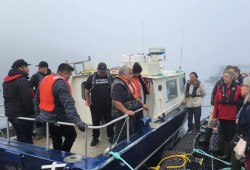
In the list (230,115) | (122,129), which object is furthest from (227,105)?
(122,129)

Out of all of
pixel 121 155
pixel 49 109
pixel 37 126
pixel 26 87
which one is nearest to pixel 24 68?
pixel 26 87

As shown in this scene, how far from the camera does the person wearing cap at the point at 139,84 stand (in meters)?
5.21

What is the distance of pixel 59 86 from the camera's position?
3.78 meters

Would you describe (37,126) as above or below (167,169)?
above

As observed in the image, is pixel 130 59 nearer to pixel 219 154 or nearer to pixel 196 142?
pixel 196 142

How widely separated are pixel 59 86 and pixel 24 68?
1.32m

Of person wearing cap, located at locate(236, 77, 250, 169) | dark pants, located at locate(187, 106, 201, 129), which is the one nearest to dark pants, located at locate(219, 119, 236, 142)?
person wearing cap, located at locate(236, 77, 250, 169)

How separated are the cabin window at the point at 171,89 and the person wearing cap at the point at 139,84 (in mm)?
1234

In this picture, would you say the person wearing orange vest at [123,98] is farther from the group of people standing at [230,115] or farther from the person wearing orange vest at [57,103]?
the group of people standing at [230,115]

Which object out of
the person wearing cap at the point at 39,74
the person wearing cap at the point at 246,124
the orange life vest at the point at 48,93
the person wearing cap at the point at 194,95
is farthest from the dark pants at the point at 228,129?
the person wearing cap at the point at 39,74

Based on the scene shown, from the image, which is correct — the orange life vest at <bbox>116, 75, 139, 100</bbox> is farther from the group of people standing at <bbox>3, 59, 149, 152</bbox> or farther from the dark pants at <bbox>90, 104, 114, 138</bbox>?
the dark pants at <bbox>90, 104, 114, 138</bbox>

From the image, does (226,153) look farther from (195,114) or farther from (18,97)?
(18,97)

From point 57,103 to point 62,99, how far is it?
0.21 meters

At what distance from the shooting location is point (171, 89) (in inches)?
275
